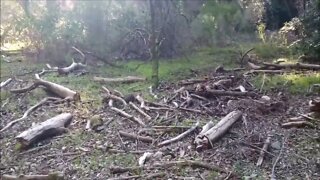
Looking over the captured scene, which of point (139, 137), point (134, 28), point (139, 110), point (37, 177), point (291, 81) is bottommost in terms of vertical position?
point (37, 177)

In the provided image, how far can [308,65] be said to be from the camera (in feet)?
38.2

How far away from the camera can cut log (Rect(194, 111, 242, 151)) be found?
6277 millimetres

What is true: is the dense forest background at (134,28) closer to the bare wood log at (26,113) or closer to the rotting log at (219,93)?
the rotting log at (219,93)

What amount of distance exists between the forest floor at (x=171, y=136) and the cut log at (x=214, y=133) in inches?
3.3

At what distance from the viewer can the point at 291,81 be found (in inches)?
402

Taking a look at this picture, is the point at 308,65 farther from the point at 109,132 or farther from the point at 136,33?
the point at 109,132

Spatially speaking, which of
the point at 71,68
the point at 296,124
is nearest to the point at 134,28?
the point at 71,68

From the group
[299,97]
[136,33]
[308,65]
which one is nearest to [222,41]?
[136,33]

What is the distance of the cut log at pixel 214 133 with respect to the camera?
6277 millimetres

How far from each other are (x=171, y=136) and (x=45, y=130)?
6.74ft

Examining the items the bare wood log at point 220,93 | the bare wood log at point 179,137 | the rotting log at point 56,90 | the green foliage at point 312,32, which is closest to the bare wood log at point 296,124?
the bare wood log at point 179,137

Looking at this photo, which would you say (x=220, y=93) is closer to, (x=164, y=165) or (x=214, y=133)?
(x=214, y=133)

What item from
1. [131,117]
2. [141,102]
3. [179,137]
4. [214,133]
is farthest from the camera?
[141,102]

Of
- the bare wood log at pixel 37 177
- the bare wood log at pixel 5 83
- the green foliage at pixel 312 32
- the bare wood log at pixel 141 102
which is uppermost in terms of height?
the green foliage at pixel 312 32
